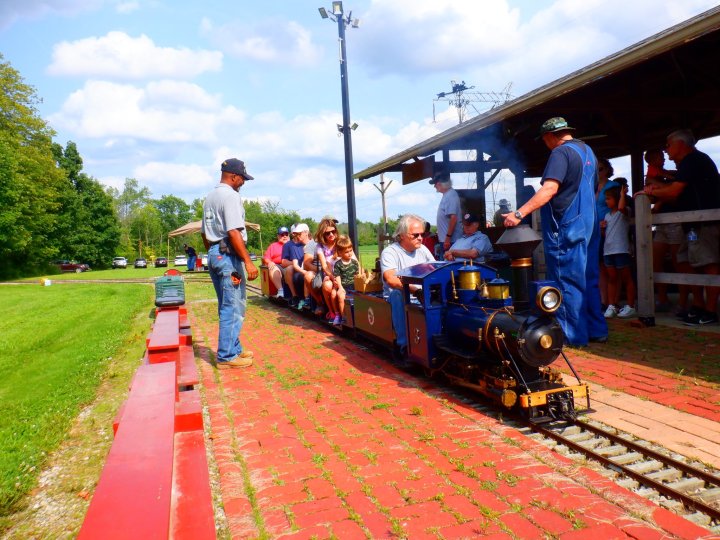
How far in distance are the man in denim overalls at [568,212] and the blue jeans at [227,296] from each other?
123 inches

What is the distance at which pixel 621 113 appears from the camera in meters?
7.89

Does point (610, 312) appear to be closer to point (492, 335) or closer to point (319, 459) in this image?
point (492, 335)

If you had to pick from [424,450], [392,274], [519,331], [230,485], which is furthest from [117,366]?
[519,331]

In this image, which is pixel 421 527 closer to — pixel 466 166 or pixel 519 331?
pixel 519 331

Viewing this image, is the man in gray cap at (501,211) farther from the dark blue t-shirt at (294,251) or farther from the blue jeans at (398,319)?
the blue jeans at (398,319)

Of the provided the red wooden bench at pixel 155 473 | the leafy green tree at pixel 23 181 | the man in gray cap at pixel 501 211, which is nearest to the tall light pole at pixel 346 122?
the man in gray cap at pixel 501 211

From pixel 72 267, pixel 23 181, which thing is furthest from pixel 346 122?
pixel 72 267

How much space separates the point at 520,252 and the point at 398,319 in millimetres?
1525

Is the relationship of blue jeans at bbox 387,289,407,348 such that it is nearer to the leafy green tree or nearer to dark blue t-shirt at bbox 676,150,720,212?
dark blue t-shirt at bbox 676,150,720,212

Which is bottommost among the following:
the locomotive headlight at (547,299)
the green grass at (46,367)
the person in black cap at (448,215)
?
the green grass at (46,367)

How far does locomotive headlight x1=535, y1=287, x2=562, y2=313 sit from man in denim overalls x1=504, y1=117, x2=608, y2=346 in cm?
152

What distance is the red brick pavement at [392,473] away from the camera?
261 cm

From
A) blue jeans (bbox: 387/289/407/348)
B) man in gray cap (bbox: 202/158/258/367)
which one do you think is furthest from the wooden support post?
man in gray cap (bbox: 202/158/258/367)

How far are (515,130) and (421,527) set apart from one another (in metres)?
7.07
